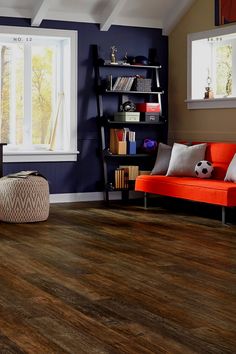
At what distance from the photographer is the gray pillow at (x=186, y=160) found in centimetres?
799

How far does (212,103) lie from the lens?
8.46 m

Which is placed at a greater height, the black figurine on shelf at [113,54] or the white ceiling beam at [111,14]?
the white ceiling beam at [111,14]

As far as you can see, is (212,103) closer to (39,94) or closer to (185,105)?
(185,105)

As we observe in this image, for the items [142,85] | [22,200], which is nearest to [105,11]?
[142,85]

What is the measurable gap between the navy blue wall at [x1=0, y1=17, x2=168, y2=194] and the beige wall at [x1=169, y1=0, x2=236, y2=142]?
56cm

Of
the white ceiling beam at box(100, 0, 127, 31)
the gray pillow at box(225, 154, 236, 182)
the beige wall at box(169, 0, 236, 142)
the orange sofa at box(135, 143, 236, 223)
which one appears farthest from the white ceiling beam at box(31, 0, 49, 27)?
the gray pillow at box(225, 154, 236, 182)

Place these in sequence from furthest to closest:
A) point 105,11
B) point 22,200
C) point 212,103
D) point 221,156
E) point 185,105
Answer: point 185,105 → point 105,11 → point 212,103 → point 221,156 → point 22,200

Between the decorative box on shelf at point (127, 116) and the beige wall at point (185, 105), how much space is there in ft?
2.23

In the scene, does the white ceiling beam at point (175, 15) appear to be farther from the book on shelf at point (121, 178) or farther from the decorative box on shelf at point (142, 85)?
the book on shelf at point (121, 178)

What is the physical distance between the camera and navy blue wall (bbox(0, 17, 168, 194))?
28.5 feet

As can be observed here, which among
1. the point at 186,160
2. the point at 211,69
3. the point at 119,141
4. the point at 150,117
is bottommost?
the point at 186,160

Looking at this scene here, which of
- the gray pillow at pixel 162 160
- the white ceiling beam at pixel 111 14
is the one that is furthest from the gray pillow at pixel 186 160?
the white ceiling beam at pixel 111 14

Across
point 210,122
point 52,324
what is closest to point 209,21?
point 210,122

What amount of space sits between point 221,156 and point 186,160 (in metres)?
0.41
